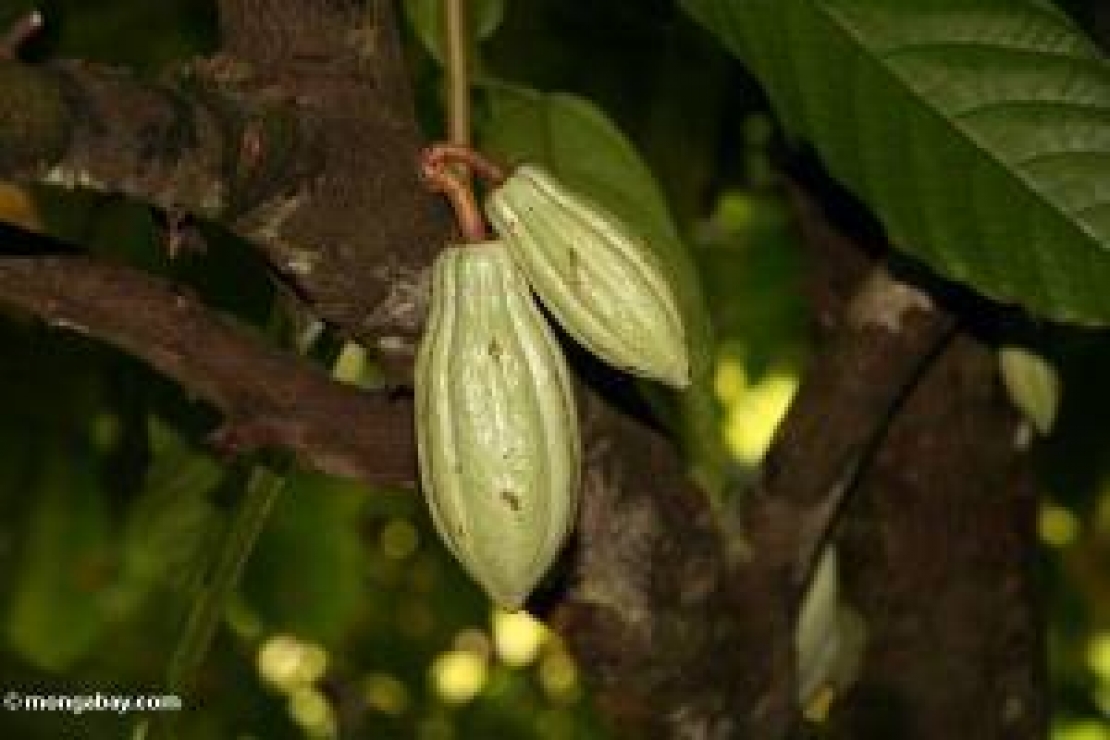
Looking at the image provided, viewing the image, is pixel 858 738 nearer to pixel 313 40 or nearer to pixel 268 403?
pixel 268 403

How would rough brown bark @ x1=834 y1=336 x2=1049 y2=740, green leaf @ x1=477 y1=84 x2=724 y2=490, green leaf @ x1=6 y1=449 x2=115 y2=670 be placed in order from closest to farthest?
1. green leaf @ x1=477 y1=84 x2=724 y2=490
2. rough brown bark @ x1=834 y1=336 x2=1049 y2=740
3. green leaf @ x1=6 y1=449 x2=115 y2=670

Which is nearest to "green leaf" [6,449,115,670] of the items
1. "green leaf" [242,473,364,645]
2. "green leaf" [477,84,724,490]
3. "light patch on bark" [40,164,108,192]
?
"green leaf" [242,473,364,645]

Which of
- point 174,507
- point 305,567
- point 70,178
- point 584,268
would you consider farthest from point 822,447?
point 305,567

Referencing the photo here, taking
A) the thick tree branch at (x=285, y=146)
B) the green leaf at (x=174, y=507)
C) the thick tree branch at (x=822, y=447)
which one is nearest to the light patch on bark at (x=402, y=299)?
the thick tree branch at (x=285, y=146)

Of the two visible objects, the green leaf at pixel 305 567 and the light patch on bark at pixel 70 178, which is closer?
the light patch on bark at pixel 70 178

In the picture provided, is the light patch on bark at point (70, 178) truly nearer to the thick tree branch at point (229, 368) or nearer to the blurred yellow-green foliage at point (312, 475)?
the thick tree branch at point (229, 368)

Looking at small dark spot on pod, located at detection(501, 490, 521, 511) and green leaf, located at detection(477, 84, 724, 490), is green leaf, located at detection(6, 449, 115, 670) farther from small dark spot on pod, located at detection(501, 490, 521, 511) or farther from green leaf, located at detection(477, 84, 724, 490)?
small dark spot on pod, located at detection(501, 490, 521, 511)

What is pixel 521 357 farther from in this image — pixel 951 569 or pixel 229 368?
pixel 951 569
